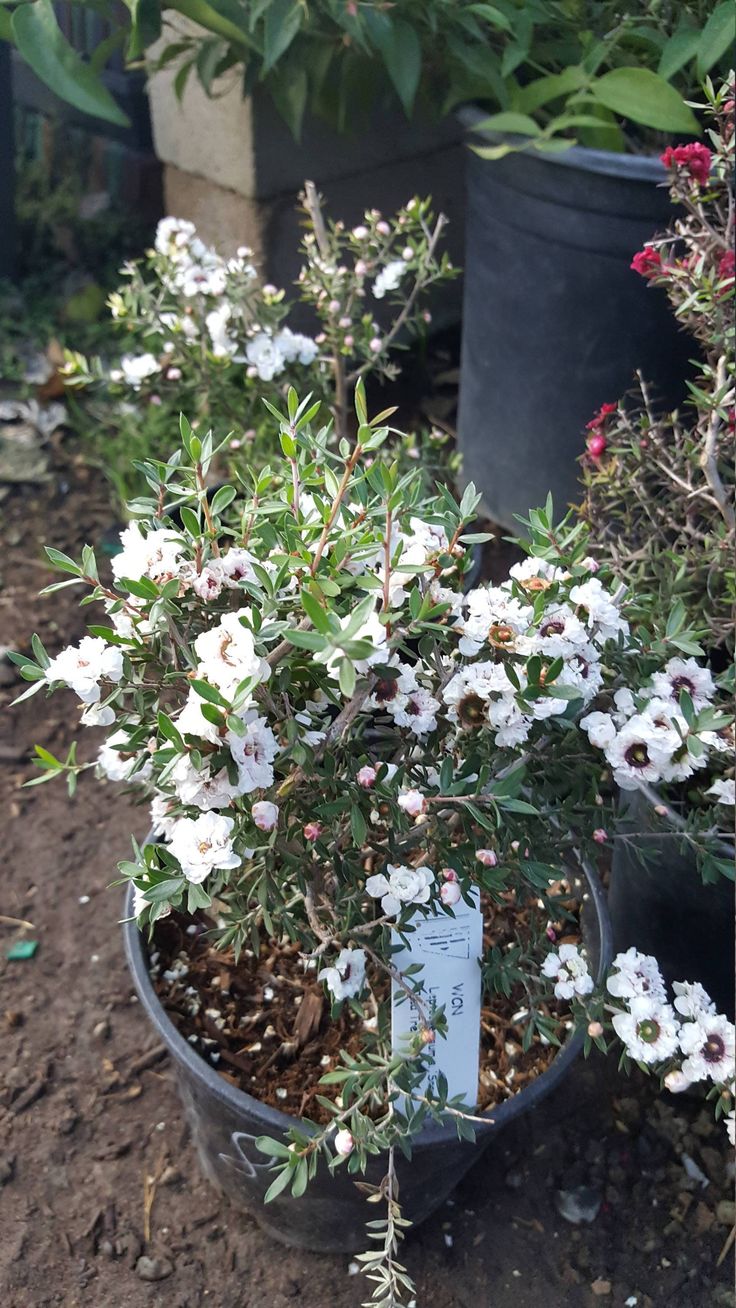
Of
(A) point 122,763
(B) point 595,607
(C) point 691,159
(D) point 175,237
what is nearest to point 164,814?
(A) point 122,763

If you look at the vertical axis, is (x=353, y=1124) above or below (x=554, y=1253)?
above

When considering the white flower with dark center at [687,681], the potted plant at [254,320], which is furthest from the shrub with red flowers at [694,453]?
the potted plant at [254,320]

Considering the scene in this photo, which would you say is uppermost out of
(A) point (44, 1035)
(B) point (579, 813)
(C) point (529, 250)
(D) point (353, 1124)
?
(C) point (529, 250)

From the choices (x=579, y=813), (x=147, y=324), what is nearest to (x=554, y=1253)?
(x=579, y=813)

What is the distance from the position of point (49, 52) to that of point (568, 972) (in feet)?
5.46

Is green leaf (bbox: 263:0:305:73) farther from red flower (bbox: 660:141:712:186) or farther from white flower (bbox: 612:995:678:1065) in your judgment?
white flower (bbox: 612:995:678:1065)

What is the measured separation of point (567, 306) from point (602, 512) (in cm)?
70

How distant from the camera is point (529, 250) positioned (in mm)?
2283

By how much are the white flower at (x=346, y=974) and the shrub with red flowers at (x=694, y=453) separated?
51 centimetres

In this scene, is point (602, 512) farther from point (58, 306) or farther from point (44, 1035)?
point (58, 306)

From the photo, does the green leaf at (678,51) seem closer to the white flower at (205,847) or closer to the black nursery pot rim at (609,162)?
the black nursery pot rim at (609,162)

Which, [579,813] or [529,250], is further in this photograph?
[529,250]

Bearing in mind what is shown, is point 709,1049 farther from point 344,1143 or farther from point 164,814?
point 164,814

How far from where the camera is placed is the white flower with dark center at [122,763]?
1226 millimetres
